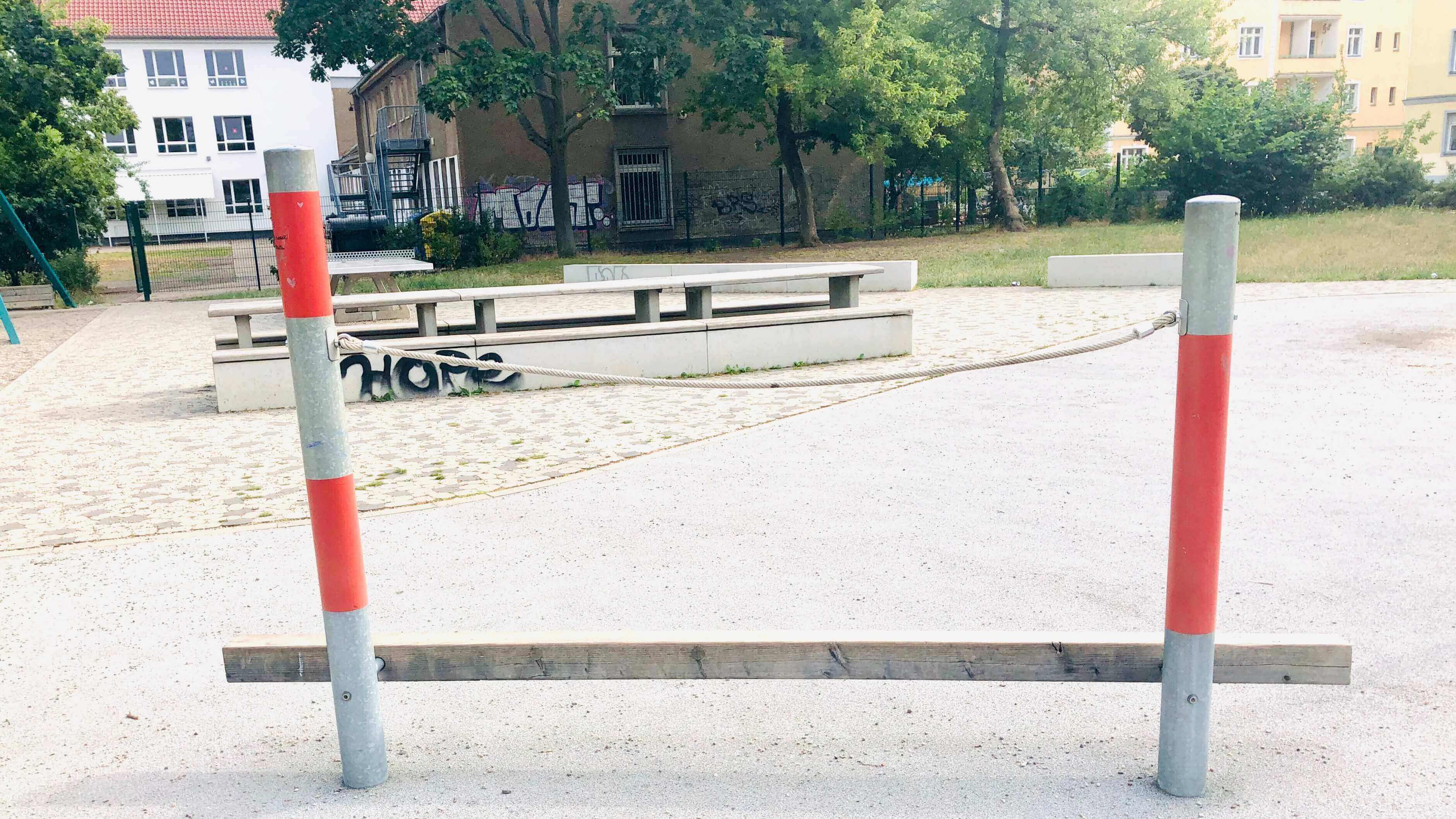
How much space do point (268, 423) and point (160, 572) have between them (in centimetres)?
400

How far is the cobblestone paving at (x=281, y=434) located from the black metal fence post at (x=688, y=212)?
659 inches

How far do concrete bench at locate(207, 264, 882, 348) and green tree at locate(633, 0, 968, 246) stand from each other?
15.4 m

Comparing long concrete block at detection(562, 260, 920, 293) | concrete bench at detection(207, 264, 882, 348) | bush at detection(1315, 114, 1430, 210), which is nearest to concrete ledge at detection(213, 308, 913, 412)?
concrete bench at detection(207, 264, 882, 348)

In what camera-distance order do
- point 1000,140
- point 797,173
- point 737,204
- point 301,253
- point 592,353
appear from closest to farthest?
point 301,253 → point 592,353 → point 797,173 → point 1000,140 → point 737,204

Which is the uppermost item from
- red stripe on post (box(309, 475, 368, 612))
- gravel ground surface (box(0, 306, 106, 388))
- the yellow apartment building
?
the yellow apartment building

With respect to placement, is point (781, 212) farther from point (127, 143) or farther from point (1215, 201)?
point (127, 143)

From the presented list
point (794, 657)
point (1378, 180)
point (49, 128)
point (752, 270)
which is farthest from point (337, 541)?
point (1378, 180)

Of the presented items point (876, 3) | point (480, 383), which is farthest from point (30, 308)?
point (876, 3)

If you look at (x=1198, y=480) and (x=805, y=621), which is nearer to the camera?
(x=1198, y=480)

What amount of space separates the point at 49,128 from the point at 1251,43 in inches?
2052

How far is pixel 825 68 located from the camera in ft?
86.9

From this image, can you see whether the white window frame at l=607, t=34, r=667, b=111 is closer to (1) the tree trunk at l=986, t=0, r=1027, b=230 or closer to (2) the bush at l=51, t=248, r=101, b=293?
(1) the tree trunk at l=986, t=0, r=1027, b=230

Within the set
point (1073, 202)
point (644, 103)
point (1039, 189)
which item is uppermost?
point (644, 103)

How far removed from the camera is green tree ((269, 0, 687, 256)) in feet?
84.8
